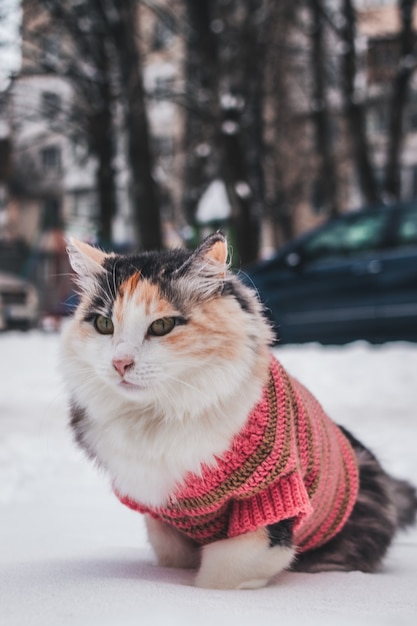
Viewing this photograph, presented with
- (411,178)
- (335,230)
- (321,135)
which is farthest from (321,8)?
(411,178)

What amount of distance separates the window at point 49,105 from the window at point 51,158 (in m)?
6.36

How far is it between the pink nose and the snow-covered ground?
45 cm

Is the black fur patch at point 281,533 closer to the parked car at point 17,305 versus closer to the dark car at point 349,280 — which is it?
the dark car at point 349,280

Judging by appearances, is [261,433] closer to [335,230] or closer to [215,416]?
[215,416]

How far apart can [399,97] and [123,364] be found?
459 inches

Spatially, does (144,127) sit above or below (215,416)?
above

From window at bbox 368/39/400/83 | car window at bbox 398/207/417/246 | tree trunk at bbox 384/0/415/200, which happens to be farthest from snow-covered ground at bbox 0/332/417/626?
window at bbox 368/39/400/83

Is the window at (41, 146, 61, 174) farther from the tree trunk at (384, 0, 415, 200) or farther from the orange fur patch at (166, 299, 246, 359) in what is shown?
the orange fur patch at (166, 299, 246, 359)

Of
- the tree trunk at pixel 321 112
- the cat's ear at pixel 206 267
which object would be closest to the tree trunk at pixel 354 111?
the tree trunk at pixel 321 112

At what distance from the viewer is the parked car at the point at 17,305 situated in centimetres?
1233

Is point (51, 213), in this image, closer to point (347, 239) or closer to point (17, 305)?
point (17, 305)

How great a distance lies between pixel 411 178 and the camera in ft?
99.8

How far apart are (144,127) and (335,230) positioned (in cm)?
314

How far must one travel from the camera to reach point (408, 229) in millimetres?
6957
